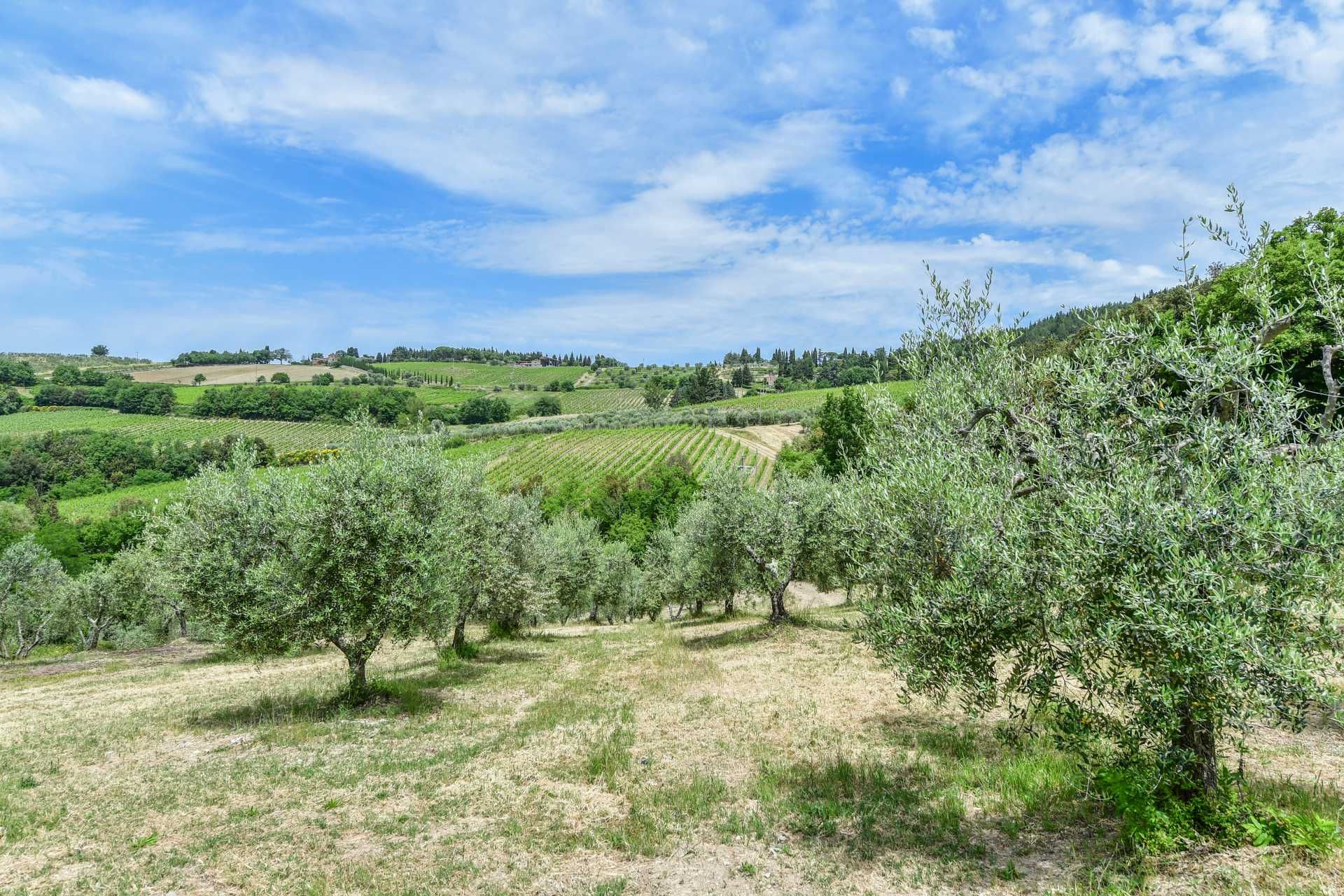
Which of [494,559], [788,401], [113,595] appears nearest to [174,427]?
[113,595]

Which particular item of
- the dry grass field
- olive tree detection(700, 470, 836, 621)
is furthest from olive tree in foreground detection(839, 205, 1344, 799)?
olive tree detection(700, 470, 836, 621)

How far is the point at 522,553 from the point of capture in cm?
3828

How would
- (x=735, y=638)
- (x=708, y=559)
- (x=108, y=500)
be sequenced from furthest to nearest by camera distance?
(x=108, y=500)
(x=708, y=559)
(x=735, y=638)

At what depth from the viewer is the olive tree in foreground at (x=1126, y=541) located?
7820 millimetres

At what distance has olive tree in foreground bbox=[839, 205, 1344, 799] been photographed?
7820 mm

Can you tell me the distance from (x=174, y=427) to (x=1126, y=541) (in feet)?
683

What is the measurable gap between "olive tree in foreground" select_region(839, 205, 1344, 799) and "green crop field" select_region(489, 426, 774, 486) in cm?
9047

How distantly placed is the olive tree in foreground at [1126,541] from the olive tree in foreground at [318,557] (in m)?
16.4

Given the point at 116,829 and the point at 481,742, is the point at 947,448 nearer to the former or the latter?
the point at 481,742

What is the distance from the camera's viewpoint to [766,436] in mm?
136000

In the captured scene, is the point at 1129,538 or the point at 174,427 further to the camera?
the point at 174,427

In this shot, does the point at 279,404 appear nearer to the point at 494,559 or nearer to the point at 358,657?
the point at 494,559

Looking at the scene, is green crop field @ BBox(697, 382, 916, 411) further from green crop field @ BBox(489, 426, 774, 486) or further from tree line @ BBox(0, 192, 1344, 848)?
tree line @ BBox(0, 192, 1344, 848)

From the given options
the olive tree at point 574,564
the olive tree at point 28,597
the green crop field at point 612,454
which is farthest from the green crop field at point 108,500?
the olive tree at point 574,564
